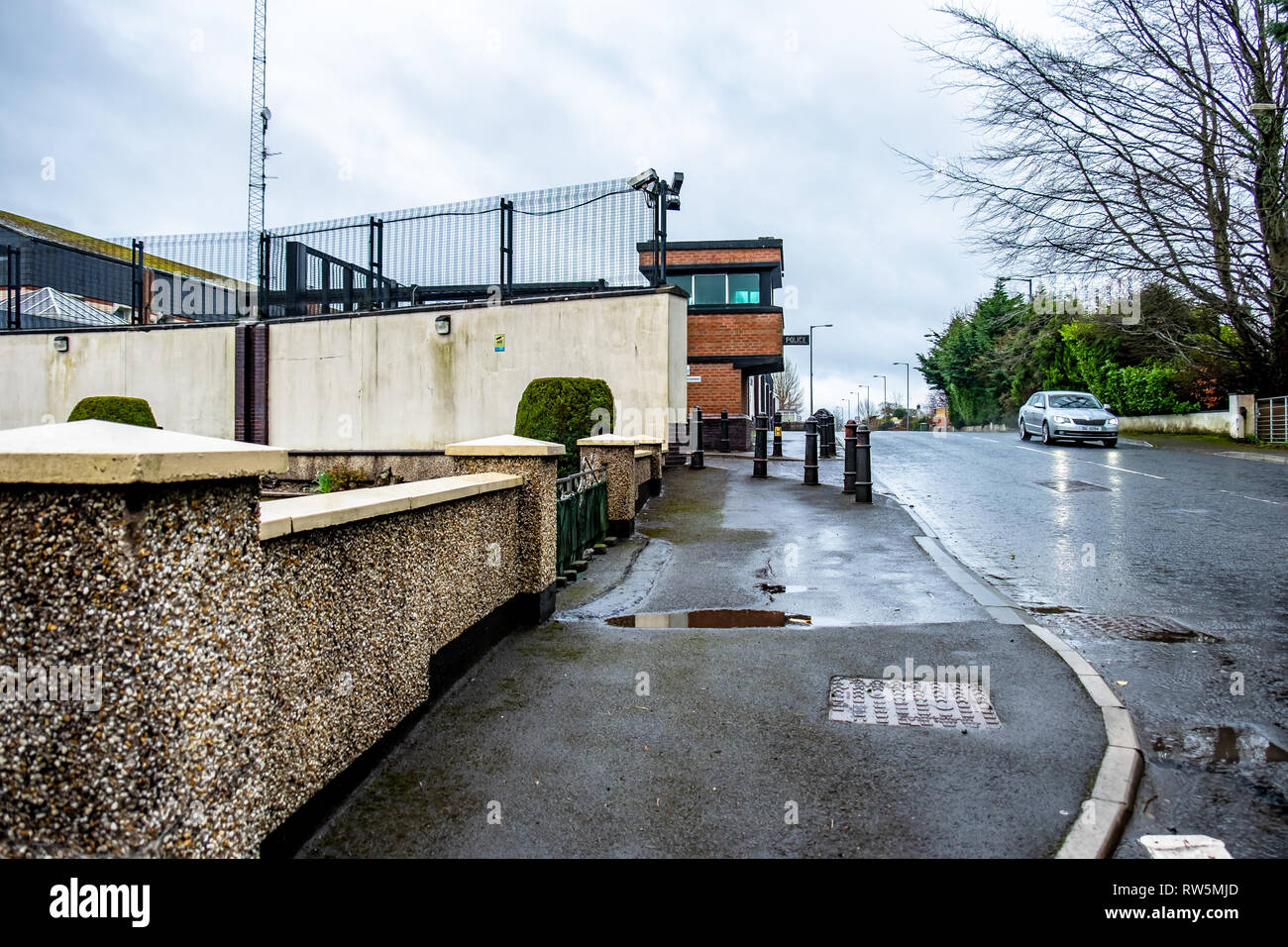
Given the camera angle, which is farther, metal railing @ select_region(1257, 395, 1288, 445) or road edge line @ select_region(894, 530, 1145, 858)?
metal railing @ select_region(1257, 395, 1288, 445)

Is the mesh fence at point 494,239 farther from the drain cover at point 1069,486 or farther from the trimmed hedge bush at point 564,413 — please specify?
the drain cover at point 1069,486

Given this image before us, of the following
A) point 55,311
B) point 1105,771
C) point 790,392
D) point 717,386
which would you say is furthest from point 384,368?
point 790,392

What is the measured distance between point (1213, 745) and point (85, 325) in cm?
2418

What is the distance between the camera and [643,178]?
16.5 m

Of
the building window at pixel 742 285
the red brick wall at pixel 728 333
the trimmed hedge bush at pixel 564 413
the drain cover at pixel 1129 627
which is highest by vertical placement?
the building window at pixel 742 285

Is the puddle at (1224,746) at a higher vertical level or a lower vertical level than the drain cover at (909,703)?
lower

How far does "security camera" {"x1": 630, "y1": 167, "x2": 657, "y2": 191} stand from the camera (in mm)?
16469

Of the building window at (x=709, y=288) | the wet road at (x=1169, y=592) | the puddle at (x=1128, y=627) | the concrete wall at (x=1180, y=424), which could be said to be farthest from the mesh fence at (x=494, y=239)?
the concrete wall at (x=1180, y=424)

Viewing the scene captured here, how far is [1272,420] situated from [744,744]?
28.5 m

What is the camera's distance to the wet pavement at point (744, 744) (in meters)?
3.36

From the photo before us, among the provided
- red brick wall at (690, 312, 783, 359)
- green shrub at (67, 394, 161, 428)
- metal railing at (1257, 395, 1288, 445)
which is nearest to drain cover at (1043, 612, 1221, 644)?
green shrub at (67, 394, 161, 428)

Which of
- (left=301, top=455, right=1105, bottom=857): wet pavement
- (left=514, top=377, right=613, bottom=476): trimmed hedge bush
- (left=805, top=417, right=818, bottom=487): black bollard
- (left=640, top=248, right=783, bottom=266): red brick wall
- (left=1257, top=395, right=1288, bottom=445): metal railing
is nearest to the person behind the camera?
(left=301, top=455, right=1105, bottom=857): wet pavement

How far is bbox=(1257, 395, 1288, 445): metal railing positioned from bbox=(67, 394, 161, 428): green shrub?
29726 millimetres

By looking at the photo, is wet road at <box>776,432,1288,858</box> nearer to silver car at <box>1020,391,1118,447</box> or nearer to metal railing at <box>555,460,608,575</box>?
metal railing at <box>555,460,608,575</box>
